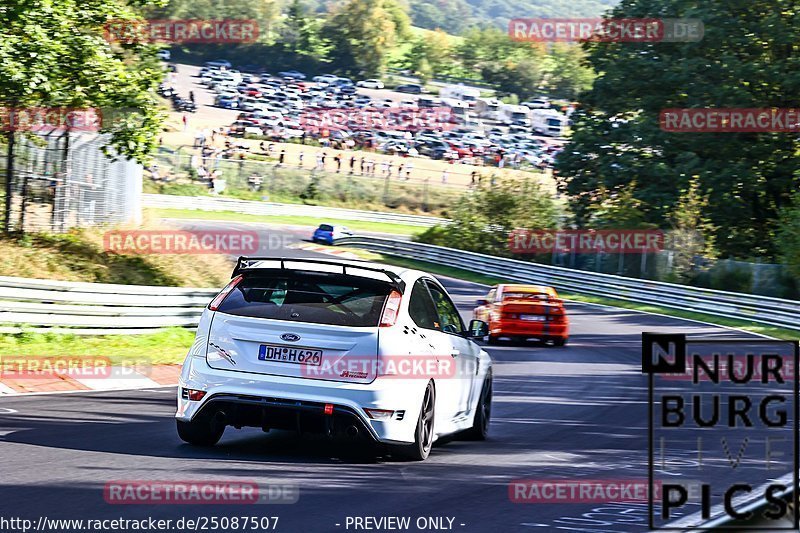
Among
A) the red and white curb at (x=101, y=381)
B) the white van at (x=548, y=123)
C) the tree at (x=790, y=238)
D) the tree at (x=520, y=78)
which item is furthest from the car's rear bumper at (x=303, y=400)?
the tree at (x=520, y=78)

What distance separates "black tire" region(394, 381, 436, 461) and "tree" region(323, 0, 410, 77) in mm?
134158

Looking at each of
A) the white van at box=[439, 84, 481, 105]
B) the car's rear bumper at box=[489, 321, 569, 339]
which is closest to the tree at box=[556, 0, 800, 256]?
the car's rear bumper at box=[489, 321, 569, 339]

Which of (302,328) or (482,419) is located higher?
(302,328)

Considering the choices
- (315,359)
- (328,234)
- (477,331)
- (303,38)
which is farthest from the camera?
(303,38)

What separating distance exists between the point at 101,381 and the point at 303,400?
6494mm

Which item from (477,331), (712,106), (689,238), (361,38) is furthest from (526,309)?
(361,38)

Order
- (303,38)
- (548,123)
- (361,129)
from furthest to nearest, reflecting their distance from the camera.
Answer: (303,38) → (548,123) → (361,129)

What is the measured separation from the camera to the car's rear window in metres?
9.07

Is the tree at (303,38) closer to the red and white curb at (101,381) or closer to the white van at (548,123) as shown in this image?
the white van at (548,123)

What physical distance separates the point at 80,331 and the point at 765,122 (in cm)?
3246

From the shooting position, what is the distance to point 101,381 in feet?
47.6

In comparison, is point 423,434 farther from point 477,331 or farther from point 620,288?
point 620,288

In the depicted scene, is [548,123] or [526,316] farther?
[548,123]

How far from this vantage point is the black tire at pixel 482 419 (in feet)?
36.9
